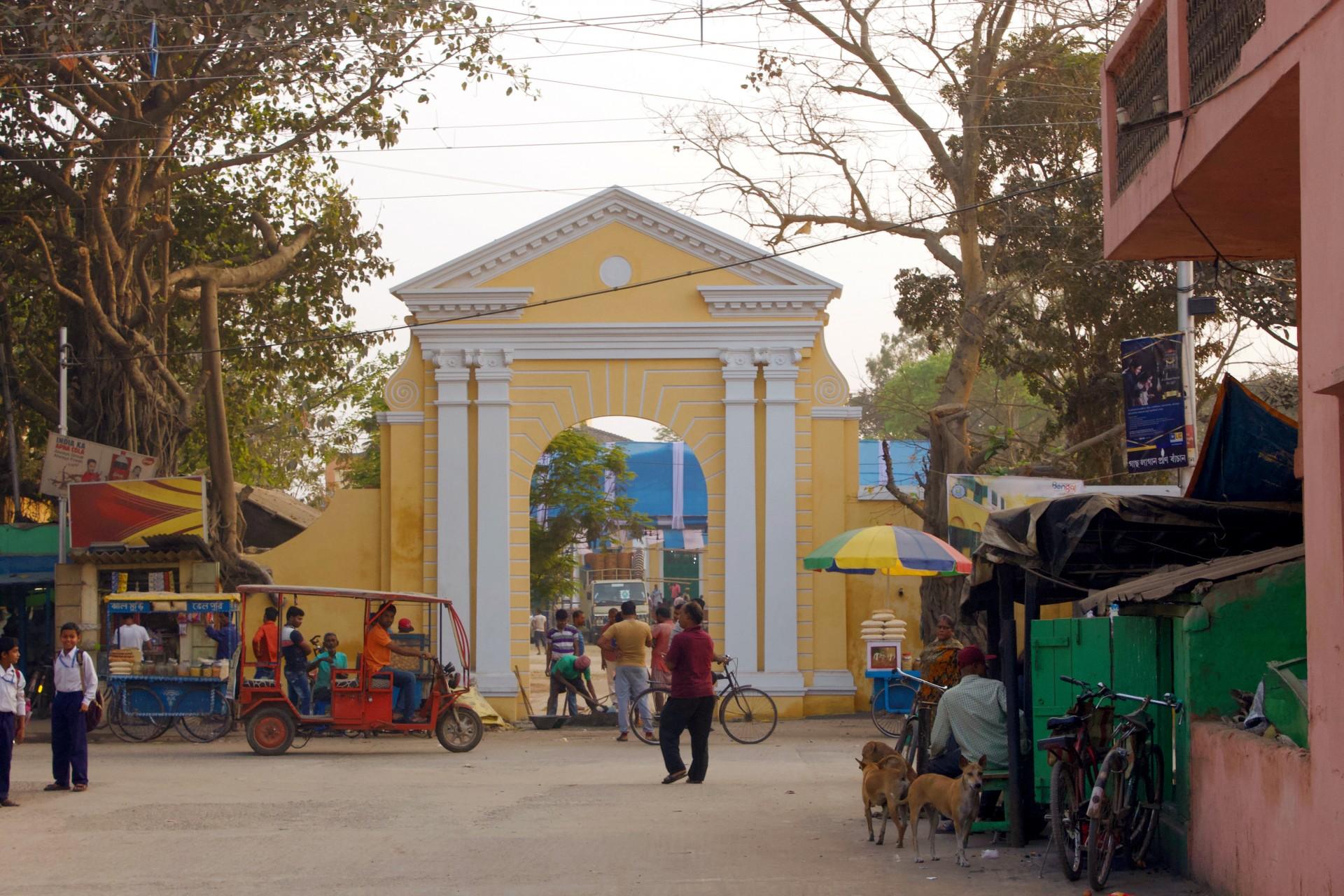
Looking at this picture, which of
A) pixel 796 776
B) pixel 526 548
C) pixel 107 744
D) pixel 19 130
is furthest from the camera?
pixel 19 130

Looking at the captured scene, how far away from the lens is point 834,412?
2277 cm

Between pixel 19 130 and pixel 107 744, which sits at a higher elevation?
pixel 19 130

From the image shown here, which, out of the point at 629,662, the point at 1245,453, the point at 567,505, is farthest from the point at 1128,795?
the point at 567,505

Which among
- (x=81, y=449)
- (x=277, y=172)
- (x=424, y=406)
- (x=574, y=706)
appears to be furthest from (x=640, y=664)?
(x=277, y=172)

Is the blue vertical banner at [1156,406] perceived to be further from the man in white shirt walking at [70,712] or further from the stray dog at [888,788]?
the man in white shirt walking at [70,712]

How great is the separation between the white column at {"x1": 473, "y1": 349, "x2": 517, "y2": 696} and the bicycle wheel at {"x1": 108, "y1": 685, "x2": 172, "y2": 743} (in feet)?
16.4

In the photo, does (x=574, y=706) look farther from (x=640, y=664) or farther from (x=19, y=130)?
(x=19, y=130)

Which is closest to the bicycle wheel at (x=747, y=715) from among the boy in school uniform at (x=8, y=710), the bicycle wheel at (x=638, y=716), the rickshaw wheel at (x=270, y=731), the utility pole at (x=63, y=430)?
the bicycle wheel at (x=638, y=716)

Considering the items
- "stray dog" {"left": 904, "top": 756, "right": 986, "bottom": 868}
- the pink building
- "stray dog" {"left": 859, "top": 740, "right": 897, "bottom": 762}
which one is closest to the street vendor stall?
"stray dog" {"left": 859, "top": 740, "right": 897, "bottom": 762}

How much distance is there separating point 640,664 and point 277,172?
535 inches

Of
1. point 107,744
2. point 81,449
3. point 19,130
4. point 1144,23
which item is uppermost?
point 19,130

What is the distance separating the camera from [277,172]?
2797 centimetres

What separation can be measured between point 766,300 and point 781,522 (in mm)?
3217

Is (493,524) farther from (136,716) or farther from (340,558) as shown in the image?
(136,716)
